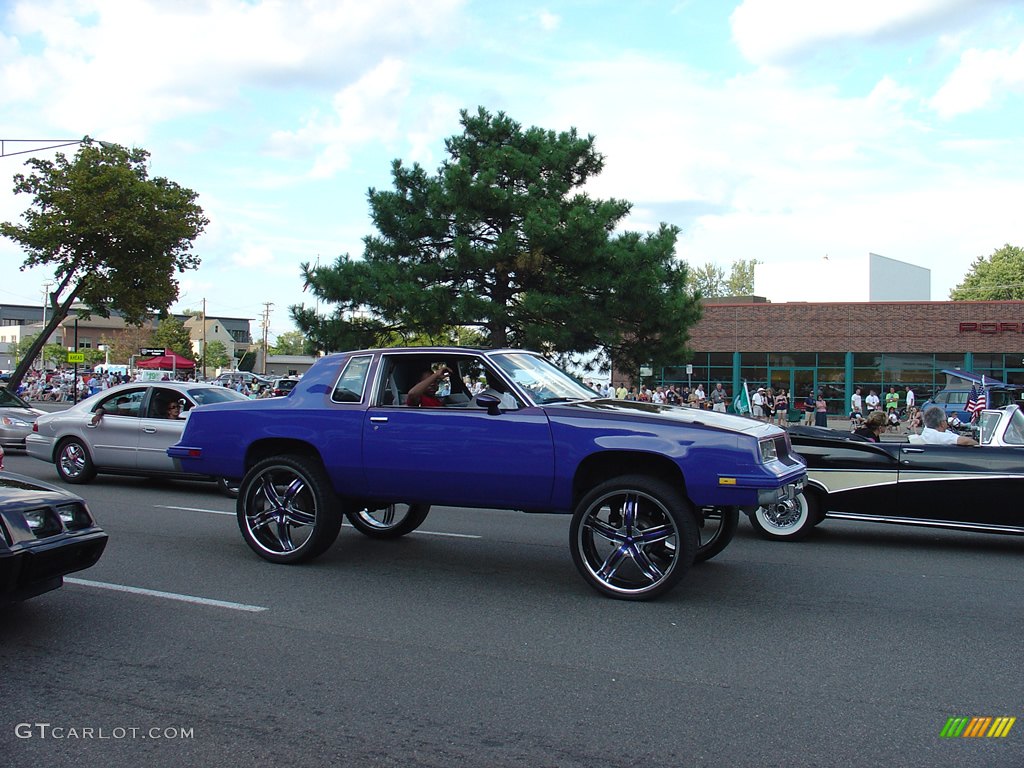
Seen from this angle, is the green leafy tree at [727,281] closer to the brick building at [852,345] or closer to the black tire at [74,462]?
the brick building at [852,345]

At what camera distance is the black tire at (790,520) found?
29.7ft

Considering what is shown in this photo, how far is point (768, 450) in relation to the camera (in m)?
6.31

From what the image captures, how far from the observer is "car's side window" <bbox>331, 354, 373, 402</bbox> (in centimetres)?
739

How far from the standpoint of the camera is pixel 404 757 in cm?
377

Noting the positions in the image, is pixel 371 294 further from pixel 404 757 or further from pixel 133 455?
pixel 404 757

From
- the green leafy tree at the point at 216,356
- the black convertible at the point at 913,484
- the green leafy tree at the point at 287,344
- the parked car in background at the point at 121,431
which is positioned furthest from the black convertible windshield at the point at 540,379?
the green leafy tree at the point at 287,344

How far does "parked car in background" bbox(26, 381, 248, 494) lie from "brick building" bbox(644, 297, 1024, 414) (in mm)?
30520

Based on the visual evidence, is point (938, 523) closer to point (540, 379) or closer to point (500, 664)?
point (540, 379)

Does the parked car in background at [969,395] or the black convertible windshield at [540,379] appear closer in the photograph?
the black convertible windshield at [540,379]

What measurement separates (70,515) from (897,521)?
722 cm

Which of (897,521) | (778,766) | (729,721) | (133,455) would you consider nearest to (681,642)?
(729,721)

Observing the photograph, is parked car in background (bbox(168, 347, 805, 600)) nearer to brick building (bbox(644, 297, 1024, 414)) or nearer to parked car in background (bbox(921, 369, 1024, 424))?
parked car in background (bbox(921, 369, 1024, 424))

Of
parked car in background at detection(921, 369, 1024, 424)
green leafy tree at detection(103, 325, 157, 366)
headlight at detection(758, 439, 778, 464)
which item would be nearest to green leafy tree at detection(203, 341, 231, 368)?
green leafy tree at detection(103, 325, 157, 366)

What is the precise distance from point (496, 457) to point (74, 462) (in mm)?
9041
